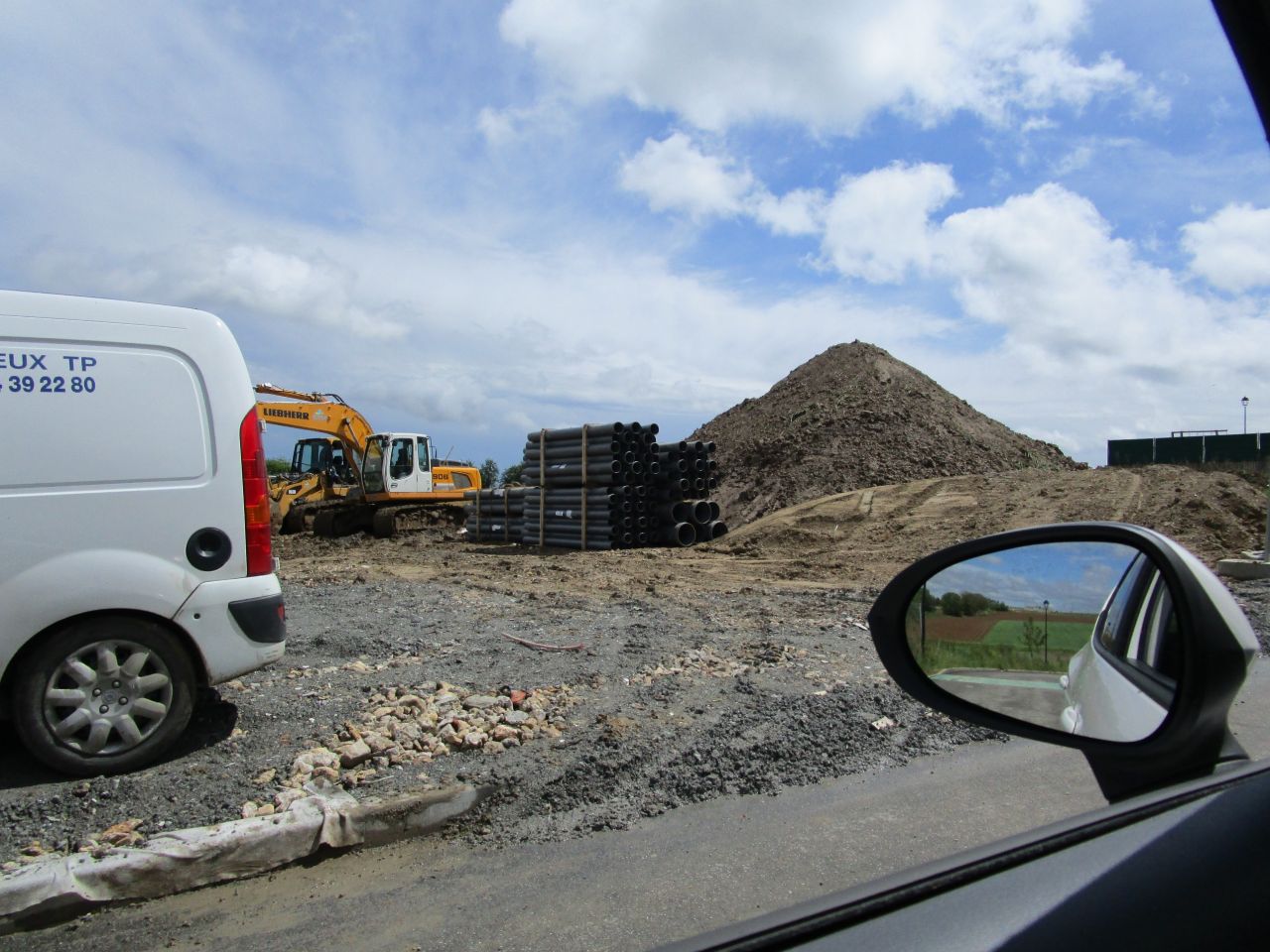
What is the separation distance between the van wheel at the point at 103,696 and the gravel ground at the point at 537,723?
150 millimetres

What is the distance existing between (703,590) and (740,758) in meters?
7.38

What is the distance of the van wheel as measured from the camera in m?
4.25

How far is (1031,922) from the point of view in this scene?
3.86 ft

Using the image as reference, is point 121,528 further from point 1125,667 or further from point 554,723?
point 1125,667

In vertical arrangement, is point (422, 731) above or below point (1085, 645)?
below

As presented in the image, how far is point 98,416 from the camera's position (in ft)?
14.6

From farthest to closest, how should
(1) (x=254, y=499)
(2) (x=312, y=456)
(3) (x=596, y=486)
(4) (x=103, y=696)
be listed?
(2) (x=312, y=456) < (3) (x=596, y=486) < (1) (x=254, y=499) < (4) (x=103, y=696)

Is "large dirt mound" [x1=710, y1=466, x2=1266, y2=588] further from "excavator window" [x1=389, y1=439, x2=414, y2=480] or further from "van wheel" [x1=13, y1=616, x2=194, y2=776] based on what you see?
"van wheel" [x1=13, y1=616, x2=194, y2=776]

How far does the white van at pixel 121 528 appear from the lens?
14.0ft

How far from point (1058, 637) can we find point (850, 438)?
1083 inches

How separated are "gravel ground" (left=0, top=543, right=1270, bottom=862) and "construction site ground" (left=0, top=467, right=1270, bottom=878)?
0.02 meters

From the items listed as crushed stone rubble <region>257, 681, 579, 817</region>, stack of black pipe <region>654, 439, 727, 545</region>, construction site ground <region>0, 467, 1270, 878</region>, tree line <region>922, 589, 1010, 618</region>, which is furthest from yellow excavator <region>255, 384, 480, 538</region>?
tree line <region>922, 589, 1010, 618</region>

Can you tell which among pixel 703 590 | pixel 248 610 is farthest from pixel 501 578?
pixel 248 610

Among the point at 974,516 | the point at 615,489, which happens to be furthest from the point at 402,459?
the point at 974,516
